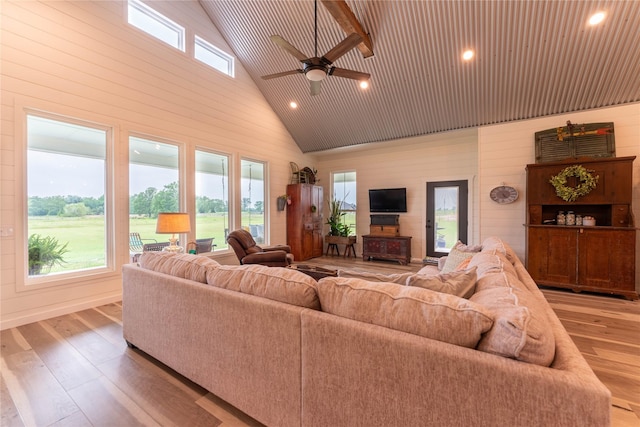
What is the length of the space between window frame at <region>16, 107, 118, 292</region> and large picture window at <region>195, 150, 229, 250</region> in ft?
4.58

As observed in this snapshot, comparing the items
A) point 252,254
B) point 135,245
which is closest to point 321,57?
point 252,254

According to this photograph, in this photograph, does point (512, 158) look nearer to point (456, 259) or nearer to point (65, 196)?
point (456, 259)

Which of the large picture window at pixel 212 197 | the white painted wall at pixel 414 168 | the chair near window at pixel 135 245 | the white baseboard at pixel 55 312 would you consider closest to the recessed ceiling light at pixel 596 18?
the white painted wall at pixel 414 168

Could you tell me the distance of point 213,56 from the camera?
212 inches

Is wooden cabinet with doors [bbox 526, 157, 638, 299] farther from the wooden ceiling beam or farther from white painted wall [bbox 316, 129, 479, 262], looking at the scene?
the wooden ceiling beam

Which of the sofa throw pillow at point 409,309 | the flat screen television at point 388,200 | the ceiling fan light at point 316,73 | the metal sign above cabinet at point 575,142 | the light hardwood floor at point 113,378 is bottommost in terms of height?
the light hardwood floor at point 113,378

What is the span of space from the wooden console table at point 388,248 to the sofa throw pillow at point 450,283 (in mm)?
4972

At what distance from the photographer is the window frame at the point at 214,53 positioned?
197 inches

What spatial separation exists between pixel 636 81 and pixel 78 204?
27.1 ft

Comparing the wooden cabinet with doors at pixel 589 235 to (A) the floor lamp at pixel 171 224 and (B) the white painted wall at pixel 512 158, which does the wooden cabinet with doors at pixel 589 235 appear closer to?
(B) the white painted wall at pixel 512 158

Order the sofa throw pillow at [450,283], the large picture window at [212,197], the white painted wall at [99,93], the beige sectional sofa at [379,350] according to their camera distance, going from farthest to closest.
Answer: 1. the large picture window at [212,197]
2. the white painted wall at [99,93]
3. the sofa throw pillow at [450,283]
4. the beige sectional sofa at [379,350]

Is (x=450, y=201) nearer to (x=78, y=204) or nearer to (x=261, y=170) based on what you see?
(x=261, y=170)

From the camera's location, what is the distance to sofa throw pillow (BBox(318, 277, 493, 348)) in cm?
103

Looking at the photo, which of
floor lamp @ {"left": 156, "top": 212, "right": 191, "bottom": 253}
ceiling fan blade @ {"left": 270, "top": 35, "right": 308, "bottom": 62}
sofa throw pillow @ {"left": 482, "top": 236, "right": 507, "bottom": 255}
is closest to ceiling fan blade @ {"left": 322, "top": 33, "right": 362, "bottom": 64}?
ceiling fan blade @ {"left": 270, "top": 35, "right": 308, "bottom": 62}
